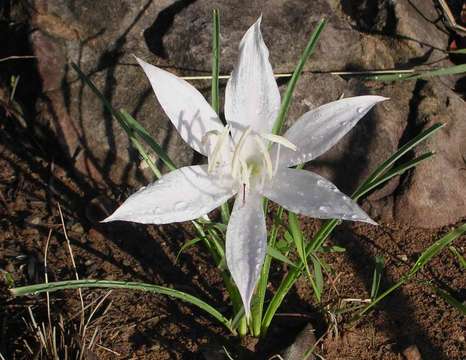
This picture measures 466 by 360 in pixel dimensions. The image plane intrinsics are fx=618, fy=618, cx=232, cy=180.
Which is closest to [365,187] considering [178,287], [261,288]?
[261,288]

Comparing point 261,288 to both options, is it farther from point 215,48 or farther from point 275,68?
point 275,68

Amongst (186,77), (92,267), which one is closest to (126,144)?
(186,77)

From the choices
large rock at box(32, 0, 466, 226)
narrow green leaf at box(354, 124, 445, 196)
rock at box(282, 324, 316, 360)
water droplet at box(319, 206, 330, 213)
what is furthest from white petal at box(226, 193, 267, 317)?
large rock at box(32, 0, 466, 226)

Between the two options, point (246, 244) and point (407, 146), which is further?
point (407, 146)

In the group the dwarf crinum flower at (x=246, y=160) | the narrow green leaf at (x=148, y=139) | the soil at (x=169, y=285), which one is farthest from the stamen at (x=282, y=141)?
the soil at (x=169, y=285)

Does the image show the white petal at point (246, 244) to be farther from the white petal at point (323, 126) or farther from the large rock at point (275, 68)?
the large rock at point (275, 68)

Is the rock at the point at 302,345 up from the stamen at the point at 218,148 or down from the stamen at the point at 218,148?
down

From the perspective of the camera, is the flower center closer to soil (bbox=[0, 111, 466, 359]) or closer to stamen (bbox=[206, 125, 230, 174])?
stamen (bbox=[206, 125, 230, 174])
